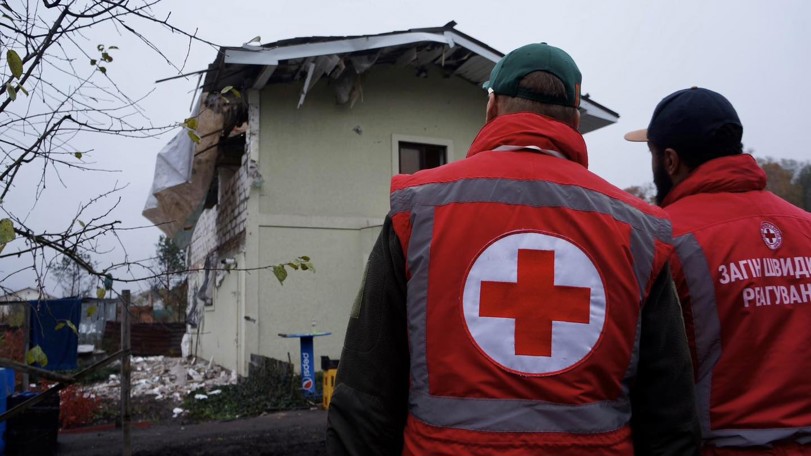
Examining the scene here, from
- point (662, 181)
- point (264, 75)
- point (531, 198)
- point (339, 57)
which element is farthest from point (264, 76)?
point (531, 198)

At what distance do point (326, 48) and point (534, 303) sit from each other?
911 cm

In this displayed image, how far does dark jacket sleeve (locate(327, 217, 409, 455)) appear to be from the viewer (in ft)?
4.88

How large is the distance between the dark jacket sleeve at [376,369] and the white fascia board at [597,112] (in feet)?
36.5

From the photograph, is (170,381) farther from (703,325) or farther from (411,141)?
(703,325)

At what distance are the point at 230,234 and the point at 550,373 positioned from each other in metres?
11.1

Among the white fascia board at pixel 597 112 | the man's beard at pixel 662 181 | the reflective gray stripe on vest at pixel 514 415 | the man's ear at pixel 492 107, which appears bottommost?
the reflective gray stripe on vest at pixel 514 415

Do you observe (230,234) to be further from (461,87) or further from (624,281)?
(624,281)

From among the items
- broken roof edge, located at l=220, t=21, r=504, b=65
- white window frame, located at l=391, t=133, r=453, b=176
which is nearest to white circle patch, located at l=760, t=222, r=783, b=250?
broken roof edge, located at l=220, t=21, r=504, b=65

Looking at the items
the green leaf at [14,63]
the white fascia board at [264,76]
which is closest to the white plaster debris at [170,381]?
the white fascia board at [264,76]

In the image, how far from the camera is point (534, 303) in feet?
4.63

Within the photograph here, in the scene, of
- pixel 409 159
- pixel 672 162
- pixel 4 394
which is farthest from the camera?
pixel 409 159

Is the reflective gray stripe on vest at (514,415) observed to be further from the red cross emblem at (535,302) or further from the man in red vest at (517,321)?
the red cross emblem at (535,302)

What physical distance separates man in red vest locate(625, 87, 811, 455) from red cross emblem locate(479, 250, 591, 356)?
693 millimetres

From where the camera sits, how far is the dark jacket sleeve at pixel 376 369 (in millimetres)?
1488
